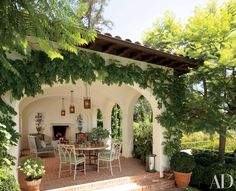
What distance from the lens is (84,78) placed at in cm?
568

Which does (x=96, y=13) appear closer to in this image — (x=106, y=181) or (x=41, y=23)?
(x=106, y=181)

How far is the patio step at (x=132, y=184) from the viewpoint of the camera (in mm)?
6234

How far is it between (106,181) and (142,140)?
3.24 meters

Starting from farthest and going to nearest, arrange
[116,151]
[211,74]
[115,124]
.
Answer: [115,124] → [116,151] → [211,74]

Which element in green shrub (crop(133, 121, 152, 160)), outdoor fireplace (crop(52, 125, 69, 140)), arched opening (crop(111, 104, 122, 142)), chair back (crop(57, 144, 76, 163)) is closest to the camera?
chair back (crop(57, 144, 76, 163))

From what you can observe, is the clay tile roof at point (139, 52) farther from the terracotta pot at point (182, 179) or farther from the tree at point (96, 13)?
the tree at point (96, 13)

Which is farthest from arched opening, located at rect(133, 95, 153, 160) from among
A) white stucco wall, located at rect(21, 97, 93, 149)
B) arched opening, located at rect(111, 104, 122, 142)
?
white stucco wall, located at rect(21, 97, 93, 149)

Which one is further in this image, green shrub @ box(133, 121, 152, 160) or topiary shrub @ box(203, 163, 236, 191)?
green shrub @ box(133, 121, 152, 160)

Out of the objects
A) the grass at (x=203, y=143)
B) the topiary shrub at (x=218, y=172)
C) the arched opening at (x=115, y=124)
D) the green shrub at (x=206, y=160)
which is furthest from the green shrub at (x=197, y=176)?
the arched opening at (x=115, y=124)

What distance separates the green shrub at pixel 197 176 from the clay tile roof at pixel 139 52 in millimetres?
3470

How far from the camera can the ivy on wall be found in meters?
4.72

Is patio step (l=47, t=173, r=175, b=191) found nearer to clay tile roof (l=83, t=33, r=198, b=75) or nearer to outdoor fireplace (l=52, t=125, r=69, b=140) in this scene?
clay tile roof (l=83, t=33, r=198, b=75)

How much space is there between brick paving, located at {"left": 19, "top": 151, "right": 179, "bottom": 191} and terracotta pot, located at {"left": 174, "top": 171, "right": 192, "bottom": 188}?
223 mm

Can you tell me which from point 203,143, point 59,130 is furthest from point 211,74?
point 203,143
